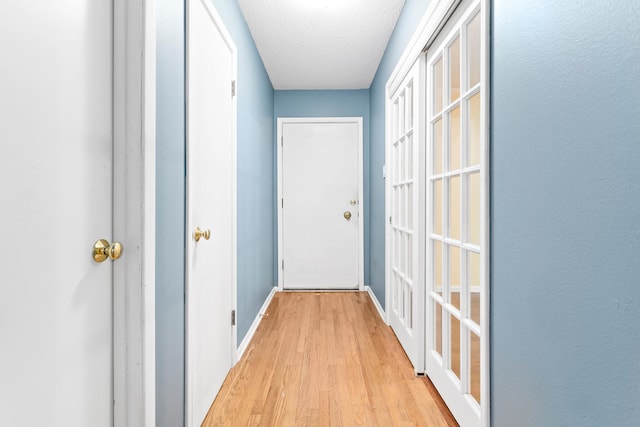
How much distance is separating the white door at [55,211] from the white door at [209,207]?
1.51 feet

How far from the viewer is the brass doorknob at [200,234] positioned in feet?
4.90

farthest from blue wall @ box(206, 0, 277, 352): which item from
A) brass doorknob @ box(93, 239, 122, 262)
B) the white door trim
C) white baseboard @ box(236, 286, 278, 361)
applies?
brass doorknob @ box(93, 239, 122, 262)

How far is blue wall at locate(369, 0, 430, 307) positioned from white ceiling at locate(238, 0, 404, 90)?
12cm

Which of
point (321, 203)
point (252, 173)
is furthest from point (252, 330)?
point (321, 203)

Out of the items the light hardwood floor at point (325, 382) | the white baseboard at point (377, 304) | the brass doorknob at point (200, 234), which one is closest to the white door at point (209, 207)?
the brass doorknob at point (200, 234)

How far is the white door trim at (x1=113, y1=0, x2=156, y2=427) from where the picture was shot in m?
1.00

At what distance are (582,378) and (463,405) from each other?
0.83 meters

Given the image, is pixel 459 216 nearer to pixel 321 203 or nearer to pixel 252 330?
pixel 252 330

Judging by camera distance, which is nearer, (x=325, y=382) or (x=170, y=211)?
(x=170, y=211)

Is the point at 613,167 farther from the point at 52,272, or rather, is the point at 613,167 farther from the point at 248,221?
the point at 248,221

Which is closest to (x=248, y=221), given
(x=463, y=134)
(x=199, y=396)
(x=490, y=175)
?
(x=199, y=396)

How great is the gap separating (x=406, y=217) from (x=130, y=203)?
1792 mm

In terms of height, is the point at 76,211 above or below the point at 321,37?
below

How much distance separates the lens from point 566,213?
0.82m
